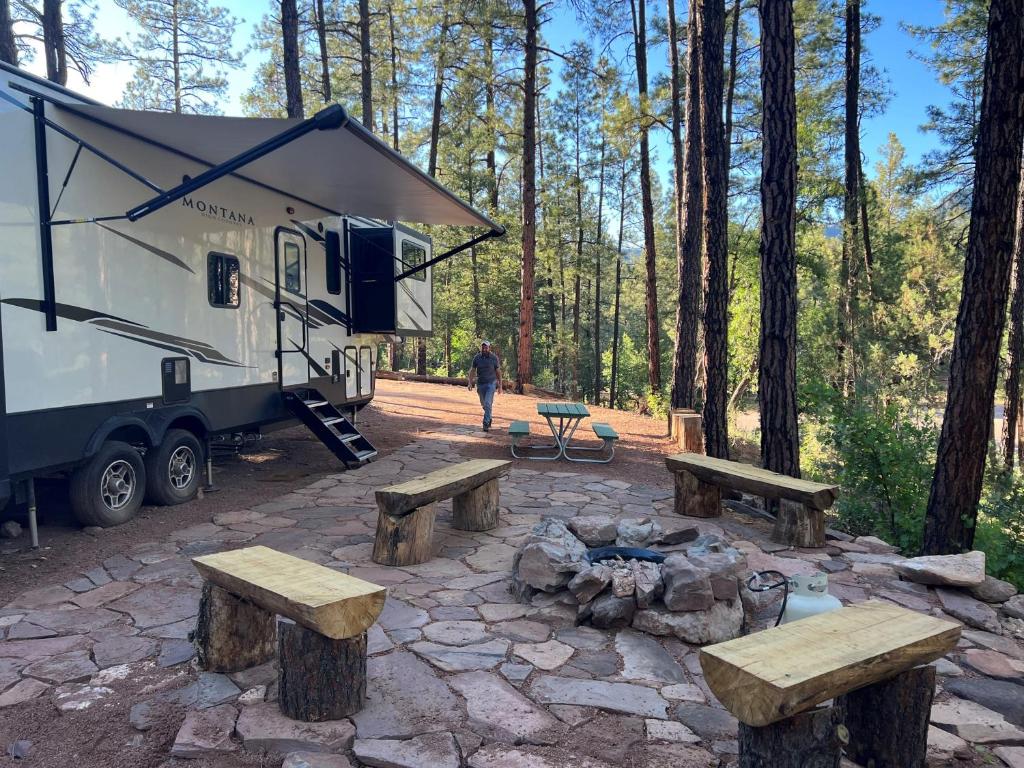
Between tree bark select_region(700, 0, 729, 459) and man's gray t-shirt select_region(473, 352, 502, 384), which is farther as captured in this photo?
man's gray t-shirt select_region(473, 352, 502, 384)

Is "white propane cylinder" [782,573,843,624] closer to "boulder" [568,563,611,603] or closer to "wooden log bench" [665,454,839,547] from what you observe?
"boulder" [568,563,611,603]

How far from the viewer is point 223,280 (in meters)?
6.76

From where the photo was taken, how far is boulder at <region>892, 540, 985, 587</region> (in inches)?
167

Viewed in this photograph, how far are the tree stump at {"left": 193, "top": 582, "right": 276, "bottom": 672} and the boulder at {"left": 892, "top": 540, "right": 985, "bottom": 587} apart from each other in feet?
13.0

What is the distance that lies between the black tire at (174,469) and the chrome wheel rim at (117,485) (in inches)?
11.1

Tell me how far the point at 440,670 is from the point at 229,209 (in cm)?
538

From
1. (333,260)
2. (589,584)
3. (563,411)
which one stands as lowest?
(589,584)

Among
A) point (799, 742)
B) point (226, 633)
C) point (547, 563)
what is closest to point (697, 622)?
point (547, 563)

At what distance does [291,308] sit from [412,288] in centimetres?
233

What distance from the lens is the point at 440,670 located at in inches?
125

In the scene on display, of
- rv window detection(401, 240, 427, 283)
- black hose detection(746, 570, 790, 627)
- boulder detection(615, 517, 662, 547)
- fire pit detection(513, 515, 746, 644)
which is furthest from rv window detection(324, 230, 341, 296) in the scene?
black hose detection(746, 570, 790, 627)

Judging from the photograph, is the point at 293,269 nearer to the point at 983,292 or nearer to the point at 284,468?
the point at 284,468

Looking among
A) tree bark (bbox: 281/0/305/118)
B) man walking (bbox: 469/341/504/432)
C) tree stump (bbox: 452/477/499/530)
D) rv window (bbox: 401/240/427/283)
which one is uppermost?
tree bark (bbox: 281/0/305/118)

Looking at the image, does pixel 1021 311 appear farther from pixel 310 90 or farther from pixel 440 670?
pixel 310 90
